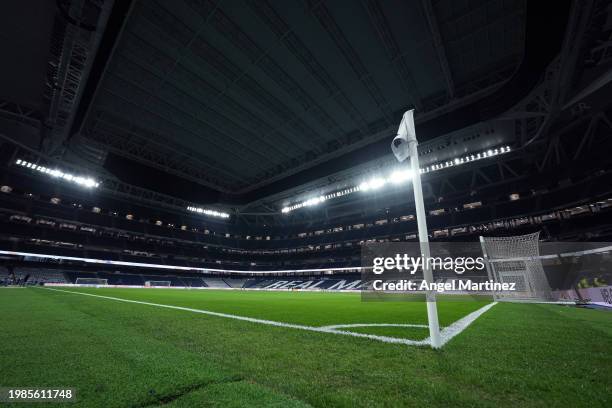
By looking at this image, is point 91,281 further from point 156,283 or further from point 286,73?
point 286,73

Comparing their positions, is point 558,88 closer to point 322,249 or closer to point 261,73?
point 261,73

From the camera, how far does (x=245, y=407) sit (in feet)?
5.22

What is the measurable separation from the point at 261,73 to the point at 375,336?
19.0 m

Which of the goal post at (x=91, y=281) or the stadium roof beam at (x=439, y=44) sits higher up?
the stadium roof beam at (x=439, y=44)

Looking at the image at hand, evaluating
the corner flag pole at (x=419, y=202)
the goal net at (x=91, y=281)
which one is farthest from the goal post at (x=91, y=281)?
the corner flag pole at (x=419, y=202)

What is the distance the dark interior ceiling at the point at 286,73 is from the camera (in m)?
14.5

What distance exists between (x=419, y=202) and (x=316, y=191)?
132 feet

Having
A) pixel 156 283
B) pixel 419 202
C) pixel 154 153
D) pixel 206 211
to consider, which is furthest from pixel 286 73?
pixel 156 283

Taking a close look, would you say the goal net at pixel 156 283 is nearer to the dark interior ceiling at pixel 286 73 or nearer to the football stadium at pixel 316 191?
the football stadium at pixel 316 191

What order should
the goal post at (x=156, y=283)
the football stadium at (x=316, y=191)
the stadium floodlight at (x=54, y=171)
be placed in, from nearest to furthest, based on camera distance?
the football stadium at (x=316, y=191) → the stadium floodlight at (x=54, y=171) → the goal post at (x=156, y=283)

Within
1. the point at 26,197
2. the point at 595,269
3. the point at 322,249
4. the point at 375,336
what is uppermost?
the point at 26,197

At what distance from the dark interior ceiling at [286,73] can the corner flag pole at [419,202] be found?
1441 cm

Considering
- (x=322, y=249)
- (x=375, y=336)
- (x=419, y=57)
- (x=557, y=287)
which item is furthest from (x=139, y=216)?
(x=557, y=287)

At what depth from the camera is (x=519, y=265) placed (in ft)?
48.6
